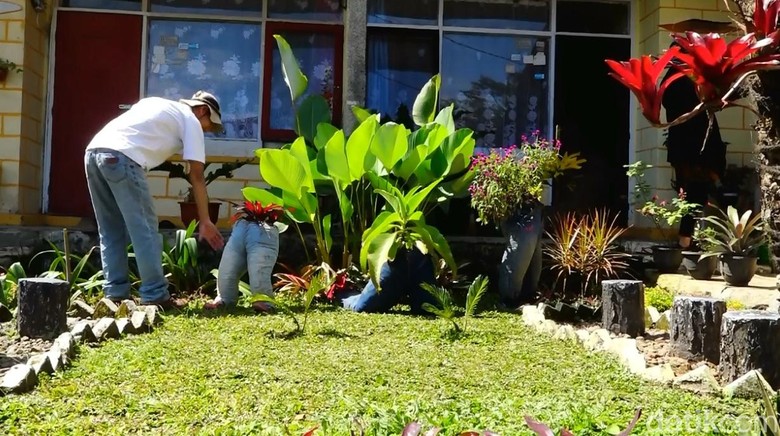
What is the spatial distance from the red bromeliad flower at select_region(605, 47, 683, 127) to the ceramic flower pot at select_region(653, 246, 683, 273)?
5.78m

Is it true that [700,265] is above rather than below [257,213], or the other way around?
below

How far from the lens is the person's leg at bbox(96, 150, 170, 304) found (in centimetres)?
546

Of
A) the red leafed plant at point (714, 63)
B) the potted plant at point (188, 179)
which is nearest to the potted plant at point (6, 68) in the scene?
the potted plant at point (188, 179)

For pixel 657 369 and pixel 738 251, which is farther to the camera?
pixel 738 251

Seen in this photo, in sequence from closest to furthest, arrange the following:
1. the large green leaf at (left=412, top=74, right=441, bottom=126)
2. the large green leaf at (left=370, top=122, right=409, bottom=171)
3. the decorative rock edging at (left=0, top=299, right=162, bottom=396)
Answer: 1. the decorative rock edging at (left=0, top=299, right=162, bottom=396)
2. the large green leaf at (left=370, top=122, right=409, bottom=171)
3. the large green leaf at (left=412, top=74, right=441, bottom=126)

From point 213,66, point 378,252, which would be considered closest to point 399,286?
point 378,252

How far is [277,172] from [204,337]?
216cm

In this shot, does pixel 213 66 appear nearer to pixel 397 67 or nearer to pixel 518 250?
pixel 397 67

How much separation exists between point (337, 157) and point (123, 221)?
1674 millimetres

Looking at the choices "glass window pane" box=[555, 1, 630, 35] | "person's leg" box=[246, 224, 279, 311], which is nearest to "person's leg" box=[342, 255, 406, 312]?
"person's leg" box=[246, 224, 279, 311]

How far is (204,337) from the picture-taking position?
452cm

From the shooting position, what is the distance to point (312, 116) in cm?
753

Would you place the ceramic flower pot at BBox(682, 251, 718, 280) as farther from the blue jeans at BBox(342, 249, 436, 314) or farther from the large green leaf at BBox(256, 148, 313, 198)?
the large green leaf at BBox(256, 148, 313, 198)

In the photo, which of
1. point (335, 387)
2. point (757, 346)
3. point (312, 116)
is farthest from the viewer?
point (312, 116)
